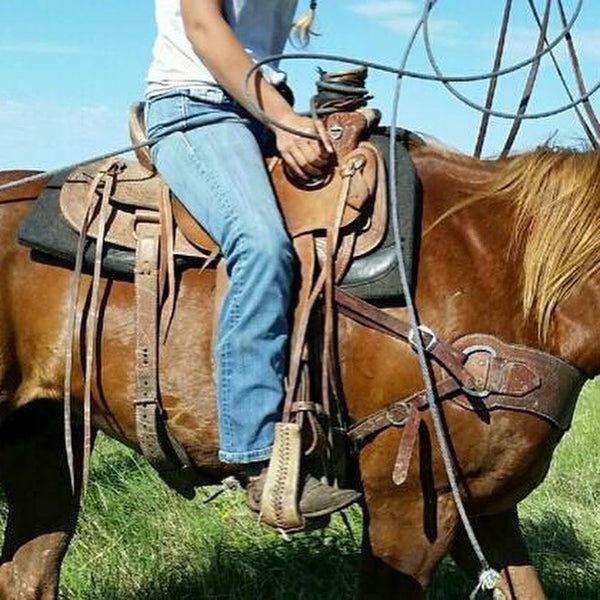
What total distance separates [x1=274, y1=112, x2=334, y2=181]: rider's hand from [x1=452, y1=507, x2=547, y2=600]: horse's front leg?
1326 millimetres

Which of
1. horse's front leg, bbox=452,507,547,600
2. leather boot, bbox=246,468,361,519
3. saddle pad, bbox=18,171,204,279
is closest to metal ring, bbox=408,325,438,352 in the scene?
leather boot, bbox=246,468,361,519

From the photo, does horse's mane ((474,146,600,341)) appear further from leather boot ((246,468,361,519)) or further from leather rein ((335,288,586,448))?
leather boot ((246,468,361,519))

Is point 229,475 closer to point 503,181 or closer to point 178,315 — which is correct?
point 178,315

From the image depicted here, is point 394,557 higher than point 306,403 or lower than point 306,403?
lower

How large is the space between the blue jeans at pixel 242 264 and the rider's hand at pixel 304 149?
87mm

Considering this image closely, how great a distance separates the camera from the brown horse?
331 cm

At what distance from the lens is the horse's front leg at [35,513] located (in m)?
4.17

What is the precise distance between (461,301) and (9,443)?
1.77 metres

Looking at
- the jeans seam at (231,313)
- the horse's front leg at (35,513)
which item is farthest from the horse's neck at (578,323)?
the horse's front leg at (35,513)

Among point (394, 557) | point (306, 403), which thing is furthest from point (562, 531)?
point (306, 403)

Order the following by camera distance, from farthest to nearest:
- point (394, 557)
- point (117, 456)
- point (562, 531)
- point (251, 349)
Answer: point (117, 456) < point (562, 531) < point (394, 557) < point (251, 349)

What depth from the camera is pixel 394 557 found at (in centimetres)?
344

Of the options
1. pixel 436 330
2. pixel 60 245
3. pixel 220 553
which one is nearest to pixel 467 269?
pixel 436 330

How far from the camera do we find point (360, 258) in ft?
10.9
